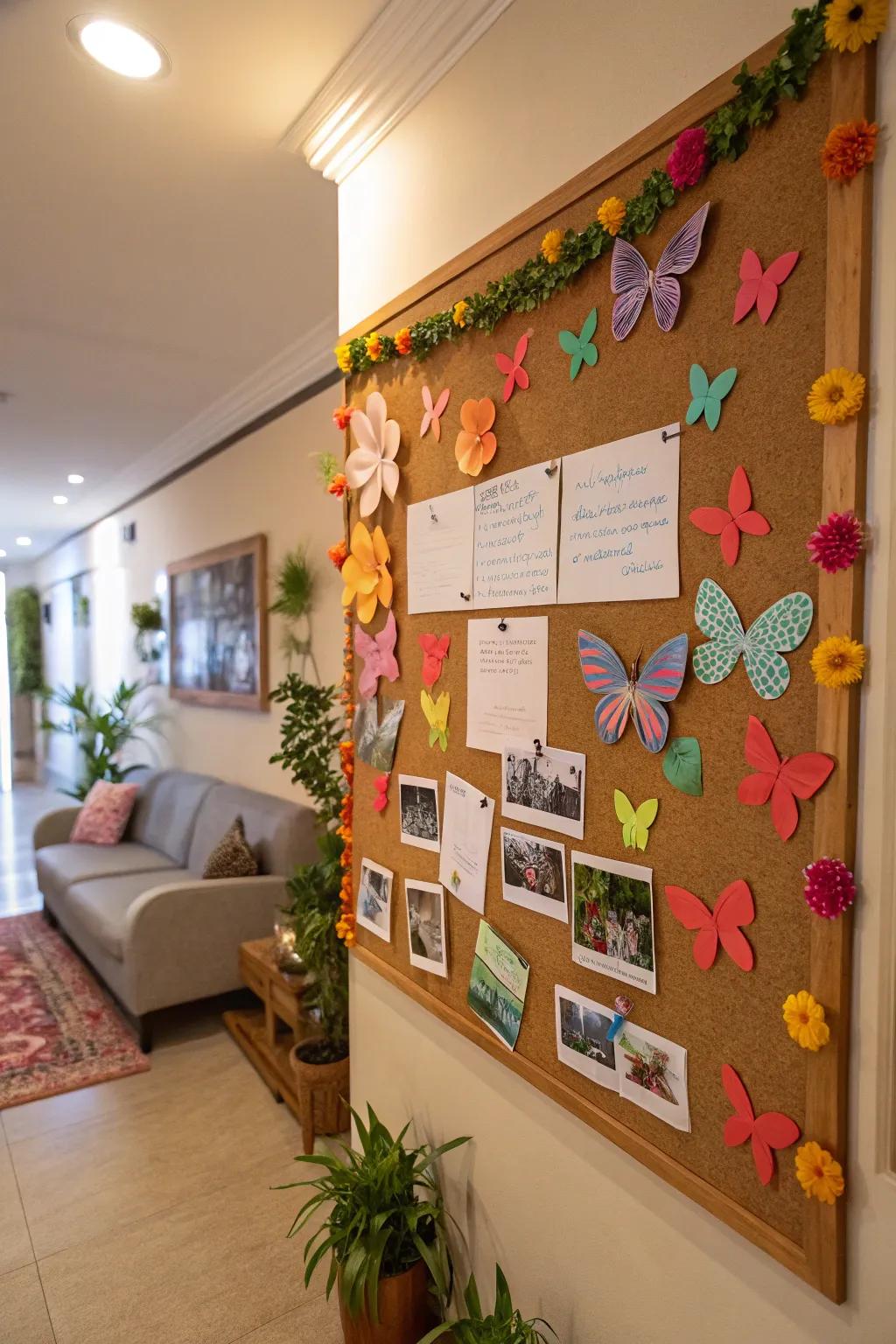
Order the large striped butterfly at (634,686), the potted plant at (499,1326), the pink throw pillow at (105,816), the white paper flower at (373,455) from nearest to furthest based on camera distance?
the large striped butterfly at (634,686) < the potted plant at (499,1326) < the white paper flower at (373,455) < the pink throw pillow at (105,816)

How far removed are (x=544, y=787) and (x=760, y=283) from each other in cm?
75

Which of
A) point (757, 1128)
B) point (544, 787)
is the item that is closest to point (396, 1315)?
point (757, 1128)

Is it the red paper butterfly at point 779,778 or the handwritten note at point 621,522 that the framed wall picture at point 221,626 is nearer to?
the handwritten note at point 621,522

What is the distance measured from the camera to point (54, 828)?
4.57 meters

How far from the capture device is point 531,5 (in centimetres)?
125

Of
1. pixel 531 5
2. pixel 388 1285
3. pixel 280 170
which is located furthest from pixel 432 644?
pixel 280 170

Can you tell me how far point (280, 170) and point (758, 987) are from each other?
214cm

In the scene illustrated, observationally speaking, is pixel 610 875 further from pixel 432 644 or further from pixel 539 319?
pixel 539 319

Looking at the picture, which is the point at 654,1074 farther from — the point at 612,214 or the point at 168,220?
the point at 168,220

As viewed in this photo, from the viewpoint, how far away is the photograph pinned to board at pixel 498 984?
50.6 inches

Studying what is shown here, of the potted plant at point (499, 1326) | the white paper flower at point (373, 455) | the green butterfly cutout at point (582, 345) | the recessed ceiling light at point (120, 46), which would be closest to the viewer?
the green butterfly cutout at point (582, 345)

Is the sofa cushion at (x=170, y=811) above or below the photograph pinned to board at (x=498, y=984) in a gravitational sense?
below

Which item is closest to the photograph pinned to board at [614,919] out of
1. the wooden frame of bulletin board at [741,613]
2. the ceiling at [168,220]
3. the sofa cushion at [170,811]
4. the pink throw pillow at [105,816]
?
the wooden frame of bulletin board at [741,613]

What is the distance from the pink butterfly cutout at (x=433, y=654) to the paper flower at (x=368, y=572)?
0.17 meters
